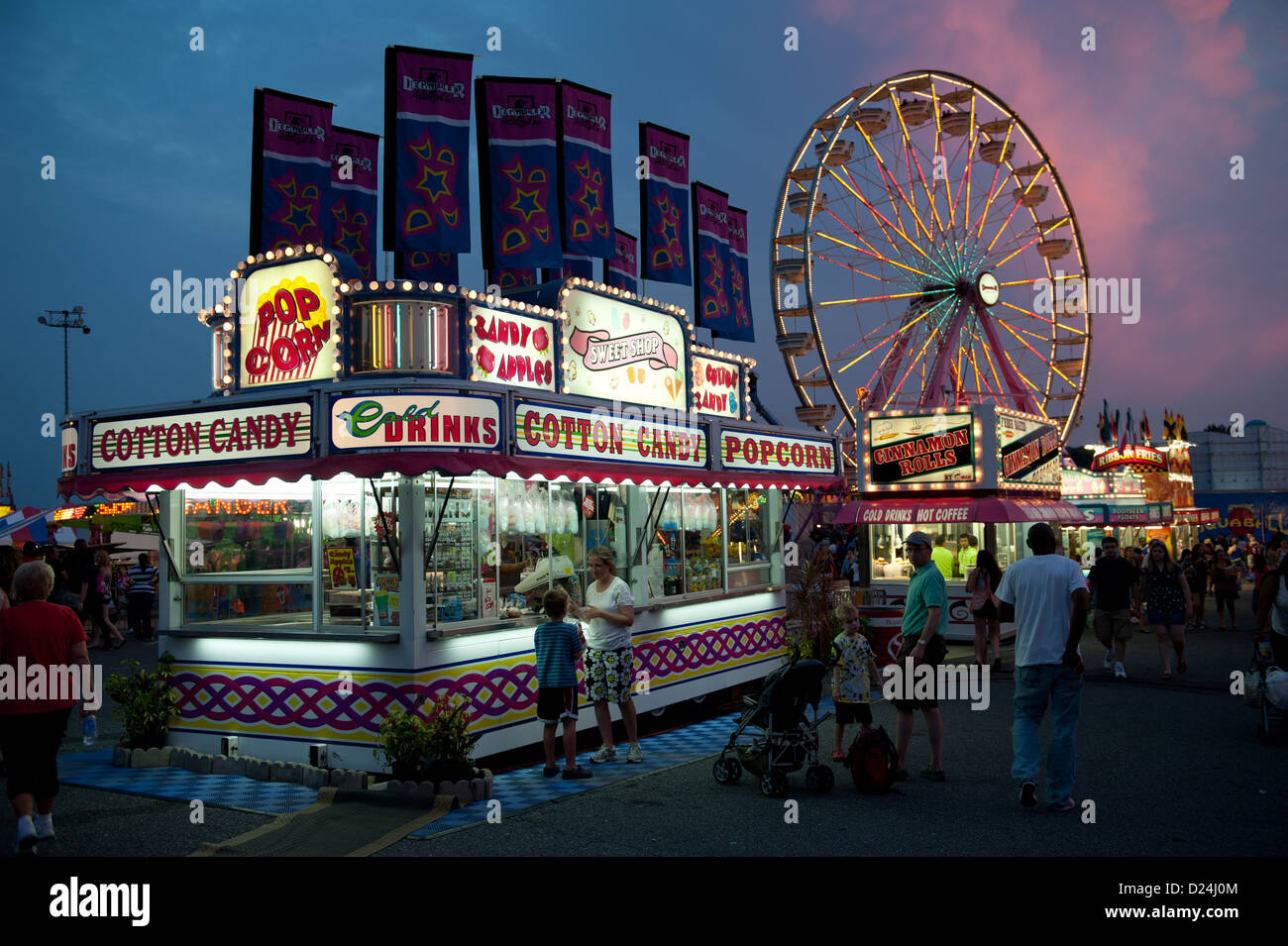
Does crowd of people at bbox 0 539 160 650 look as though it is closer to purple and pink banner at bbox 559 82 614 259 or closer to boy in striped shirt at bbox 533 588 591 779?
boy in striped shirt at bbox 533 588 591 779

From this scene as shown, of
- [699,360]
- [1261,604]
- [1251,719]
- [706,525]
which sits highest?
[699,360]

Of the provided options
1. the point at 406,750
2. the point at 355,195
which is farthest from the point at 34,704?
the point at 355,195

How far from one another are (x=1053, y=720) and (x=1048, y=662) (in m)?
0.38

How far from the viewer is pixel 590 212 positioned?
35.4 feet

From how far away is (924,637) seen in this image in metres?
7.68

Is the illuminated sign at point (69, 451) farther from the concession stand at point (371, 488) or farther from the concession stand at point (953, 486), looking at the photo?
the concession stand at point (953, 486)

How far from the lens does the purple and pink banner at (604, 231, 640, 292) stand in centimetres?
1477

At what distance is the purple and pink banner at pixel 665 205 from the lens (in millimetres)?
12508

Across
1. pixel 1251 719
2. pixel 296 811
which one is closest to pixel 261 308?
pixel 296 811

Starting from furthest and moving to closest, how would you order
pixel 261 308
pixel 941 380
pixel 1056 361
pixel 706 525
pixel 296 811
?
pixel 1056 361 → pixel 941 380 → pixel 706 525 → pixel 261 308 → pixel 296 811

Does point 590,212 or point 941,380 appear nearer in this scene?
point 590,212

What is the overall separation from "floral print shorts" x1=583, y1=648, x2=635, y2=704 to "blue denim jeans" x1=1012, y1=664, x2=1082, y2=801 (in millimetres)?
3266

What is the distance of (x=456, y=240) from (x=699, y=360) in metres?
4.41
